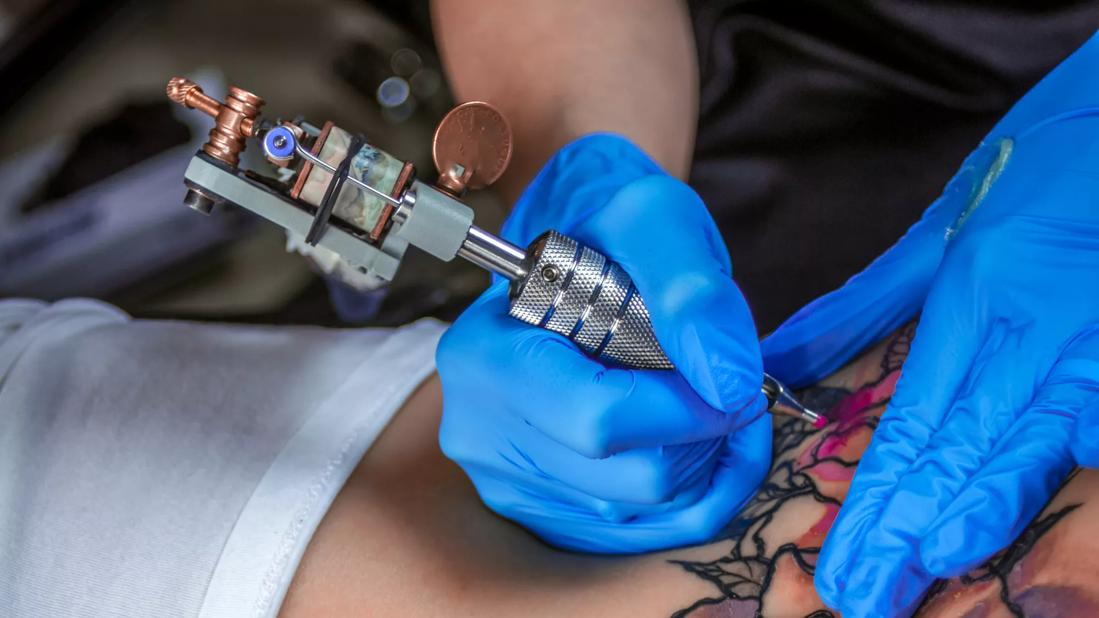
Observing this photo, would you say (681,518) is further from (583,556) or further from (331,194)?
(331,194)

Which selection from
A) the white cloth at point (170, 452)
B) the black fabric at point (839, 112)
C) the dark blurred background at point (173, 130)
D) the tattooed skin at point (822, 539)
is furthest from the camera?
the dark blurred background at point (173, 130)

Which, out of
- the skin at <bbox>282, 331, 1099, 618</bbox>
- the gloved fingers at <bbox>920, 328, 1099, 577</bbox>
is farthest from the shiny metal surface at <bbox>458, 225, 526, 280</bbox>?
the gloved fingers at <bbox>920, 328, 1099, 577</bbox>

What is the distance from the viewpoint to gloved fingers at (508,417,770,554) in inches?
37.2

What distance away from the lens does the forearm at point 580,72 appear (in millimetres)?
1240

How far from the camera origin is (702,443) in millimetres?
979

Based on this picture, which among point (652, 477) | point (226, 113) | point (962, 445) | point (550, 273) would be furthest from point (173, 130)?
point (962, 445)

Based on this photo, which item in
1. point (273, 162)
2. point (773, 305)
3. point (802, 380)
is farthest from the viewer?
point (773, 305)

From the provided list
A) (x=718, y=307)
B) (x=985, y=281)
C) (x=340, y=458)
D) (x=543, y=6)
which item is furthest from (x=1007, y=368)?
(x=543, y=6)

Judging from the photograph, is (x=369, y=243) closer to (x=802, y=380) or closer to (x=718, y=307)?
(x=718, y=307)

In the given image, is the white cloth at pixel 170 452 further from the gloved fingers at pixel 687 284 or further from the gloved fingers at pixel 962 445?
the gloved fingers at pixel 962 445

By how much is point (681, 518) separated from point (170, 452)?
57 centimetres

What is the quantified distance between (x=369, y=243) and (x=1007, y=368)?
1.94ft

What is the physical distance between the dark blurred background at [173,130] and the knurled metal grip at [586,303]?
2.10 ft

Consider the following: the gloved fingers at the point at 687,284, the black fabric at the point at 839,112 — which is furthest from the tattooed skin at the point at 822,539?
the black fabric at the point at 839,112
